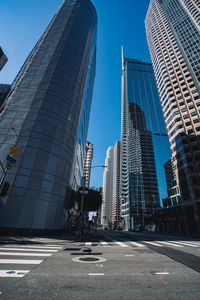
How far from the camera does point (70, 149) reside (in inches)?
992

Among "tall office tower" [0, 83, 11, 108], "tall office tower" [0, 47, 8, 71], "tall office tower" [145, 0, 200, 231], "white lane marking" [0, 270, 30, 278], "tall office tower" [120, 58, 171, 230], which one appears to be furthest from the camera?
"tall office tower" [120, 58, 171, 230]

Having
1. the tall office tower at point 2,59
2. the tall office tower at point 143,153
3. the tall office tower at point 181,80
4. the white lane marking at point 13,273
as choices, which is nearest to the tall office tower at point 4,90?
the tall office tower at point 2,59

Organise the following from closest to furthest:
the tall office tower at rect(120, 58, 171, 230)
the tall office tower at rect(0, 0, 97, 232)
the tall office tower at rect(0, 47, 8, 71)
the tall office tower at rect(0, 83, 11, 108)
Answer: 1. the tall office tower at rect(0, 0, 97, 232)
2. the tall office tower at rect(0, 47, 8, 71)
3. the tall office tower at rect(0, 83, 11, 108)
4. the tall office tower at rect(120, 58, 171, 230)

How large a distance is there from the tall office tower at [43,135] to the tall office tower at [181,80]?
4438cm

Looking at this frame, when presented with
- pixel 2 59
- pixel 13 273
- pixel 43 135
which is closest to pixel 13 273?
pixel 13 273

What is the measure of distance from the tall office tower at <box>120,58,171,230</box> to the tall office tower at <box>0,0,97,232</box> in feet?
223

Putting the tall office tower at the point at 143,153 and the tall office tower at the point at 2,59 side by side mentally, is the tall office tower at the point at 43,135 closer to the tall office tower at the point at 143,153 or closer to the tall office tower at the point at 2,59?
the tall office tower at the point at 2,59

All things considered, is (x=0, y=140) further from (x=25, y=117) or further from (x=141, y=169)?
(x=141, y=169)

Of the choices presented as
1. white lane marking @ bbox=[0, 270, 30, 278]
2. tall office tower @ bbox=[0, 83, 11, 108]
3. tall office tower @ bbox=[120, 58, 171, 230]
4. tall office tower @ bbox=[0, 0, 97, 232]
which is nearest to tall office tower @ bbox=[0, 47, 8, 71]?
tall office tower @ bbox=[0, 0, 97, 232]

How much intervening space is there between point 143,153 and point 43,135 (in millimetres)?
90581

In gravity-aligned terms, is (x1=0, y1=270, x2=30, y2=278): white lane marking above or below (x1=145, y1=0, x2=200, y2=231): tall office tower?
below

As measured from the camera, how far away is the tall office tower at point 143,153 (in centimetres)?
8794

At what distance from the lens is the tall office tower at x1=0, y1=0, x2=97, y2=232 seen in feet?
58.9

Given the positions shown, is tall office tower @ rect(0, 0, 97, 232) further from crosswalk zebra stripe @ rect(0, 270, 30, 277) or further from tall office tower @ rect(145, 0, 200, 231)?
tall office tower @ rect(145, 0, 200, 231)
